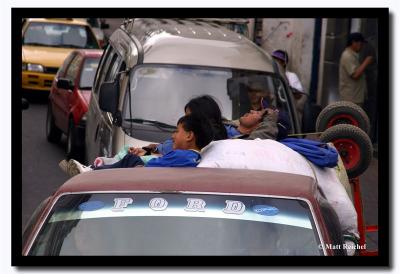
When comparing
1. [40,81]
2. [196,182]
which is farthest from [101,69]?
[196,182]

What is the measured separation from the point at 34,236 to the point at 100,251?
33cm

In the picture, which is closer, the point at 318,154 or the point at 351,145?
the point at 318,154

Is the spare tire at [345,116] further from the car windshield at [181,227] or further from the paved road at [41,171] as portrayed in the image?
the car windshield at [181,227]

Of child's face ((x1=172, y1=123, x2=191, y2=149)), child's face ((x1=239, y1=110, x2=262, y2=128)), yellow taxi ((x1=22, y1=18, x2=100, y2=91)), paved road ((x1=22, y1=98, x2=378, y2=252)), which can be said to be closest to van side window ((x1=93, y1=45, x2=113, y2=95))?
paved road ((x1=22, y1=98, x2=378, y2=252))

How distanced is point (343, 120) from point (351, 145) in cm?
30

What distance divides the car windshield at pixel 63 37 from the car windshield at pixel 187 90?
5.65 metres

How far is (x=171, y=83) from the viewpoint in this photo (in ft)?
27.2

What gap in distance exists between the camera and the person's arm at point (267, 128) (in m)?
A: 5.98

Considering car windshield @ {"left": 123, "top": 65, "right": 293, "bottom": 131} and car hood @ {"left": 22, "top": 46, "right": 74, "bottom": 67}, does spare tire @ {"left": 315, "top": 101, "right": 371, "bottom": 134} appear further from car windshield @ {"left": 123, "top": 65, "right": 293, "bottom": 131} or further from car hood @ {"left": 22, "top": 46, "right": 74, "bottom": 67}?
car hood @ {"left": 22, "top": 46, "right": 74, "bottom": 67}

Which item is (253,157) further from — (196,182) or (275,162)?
(196,182)

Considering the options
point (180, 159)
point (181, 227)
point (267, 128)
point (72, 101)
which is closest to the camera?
point (181, 227)

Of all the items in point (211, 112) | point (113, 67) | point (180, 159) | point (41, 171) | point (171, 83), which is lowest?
point (41, 171)

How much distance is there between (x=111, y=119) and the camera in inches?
327

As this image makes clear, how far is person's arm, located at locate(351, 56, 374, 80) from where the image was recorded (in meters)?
10.1
